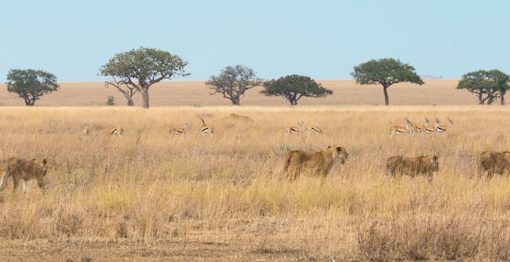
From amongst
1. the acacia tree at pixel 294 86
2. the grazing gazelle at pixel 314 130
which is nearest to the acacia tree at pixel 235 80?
the acacia tree at pixel 294 86

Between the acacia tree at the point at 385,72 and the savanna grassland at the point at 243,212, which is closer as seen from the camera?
the savanna grassland at the point at 243,212

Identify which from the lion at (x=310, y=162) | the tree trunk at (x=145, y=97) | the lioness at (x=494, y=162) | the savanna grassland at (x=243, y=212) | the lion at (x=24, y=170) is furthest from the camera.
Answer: the tree trunk at (x=145, y=97)

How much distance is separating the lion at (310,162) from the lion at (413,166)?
0.90 meters

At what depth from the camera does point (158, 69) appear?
69438 millimetres

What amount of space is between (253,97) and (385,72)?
35.8 m

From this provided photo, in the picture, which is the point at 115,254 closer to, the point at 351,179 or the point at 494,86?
the point at 351,179

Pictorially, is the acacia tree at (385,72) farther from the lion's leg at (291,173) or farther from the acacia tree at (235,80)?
the lion's leg at (291,173)

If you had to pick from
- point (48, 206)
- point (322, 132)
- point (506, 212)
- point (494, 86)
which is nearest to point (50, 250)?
point (48, 206)

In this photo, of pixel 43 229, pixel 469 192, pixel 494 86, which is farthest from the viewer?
pixel 494 86

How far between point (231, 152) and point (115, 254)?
12.1 m

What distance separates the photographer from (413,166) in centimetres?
1396

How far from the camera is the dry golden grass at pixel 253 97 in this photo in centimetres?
10475

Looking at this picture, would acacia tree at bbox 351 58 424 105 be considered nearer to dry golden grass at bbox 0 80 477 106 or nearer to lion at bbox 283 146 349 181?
dry golden grass at bbox 0 80 477 106

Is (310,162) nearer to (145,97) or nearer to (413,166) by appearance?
(413,166)
